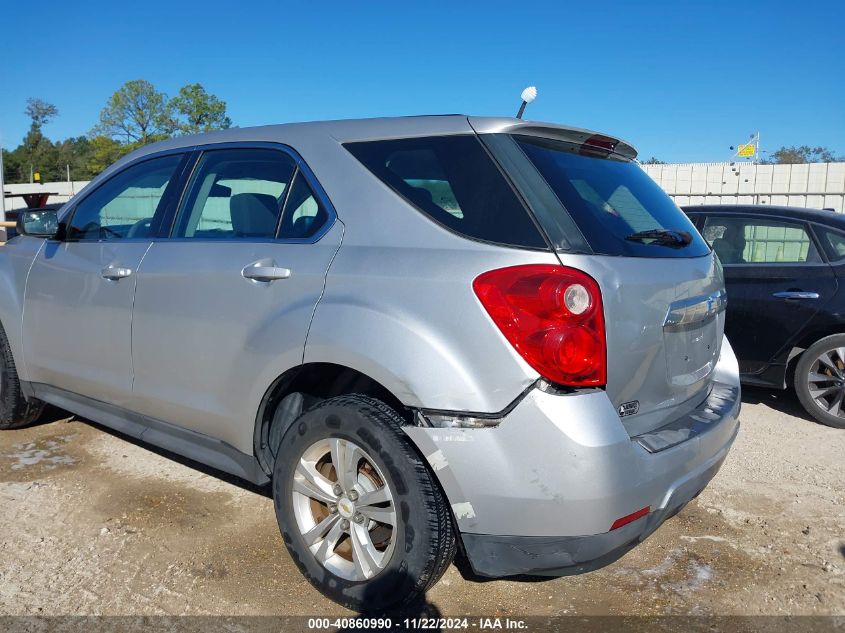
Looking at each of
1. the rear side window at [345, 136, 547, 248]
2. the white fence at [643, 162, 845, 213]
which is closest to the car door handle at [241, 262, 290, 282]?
the rear side window at [345, 136, 547, 248]

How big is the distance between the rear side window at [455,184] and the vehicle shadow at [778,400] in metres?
4.01

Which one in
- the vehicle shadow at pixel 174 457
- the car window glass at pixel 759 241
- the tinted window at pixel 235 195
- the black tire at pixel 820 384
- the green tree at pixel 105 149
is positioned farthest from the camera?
the green tree at pixel 105 149

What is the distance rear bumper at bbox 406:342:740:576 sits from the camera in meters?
2.15

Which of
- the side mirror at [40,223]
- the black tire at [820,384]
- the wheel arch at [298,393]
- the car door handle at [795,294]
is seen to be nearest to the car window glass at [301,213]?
the wheel arch at [298,393]

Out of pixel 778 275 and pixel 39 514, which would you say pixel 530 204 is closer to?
pixel 39 514

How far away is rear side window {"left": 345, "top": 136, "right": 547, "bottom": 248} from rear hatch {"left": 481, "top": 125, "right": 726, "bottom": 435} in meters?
0.06

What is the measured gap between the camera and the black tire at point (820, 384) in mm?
5035

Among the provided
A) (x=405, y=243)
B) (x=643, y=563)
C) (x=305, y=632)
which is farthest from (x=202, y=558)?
(x=643, y=563)

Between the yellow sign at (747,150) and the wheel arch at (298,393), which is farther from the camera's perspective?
the yellow sign at (747,150)

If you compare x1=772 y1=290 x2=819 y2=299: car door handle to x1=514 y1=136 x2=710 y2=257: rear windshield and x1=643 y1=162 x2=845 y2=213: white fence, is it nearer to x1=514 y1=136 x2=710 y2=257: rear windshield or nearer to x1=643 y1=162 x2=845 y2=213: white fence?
x1=514 y1=136 x2=710 y2=257: rear windshield

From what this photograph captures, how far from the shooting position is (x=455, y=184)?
251 cm

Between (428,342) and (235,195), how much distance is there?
1.45 m

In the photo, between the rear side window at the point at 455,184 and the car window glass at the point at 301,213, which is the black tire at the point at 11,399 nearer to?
the car window glass at the point at 301,213

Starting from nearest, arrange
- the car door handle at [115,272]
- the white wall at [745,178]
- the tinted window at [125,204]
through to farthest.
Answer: the car door handle at [115,272] → the tinted window at [125,204] → the white wall at [745,178]
